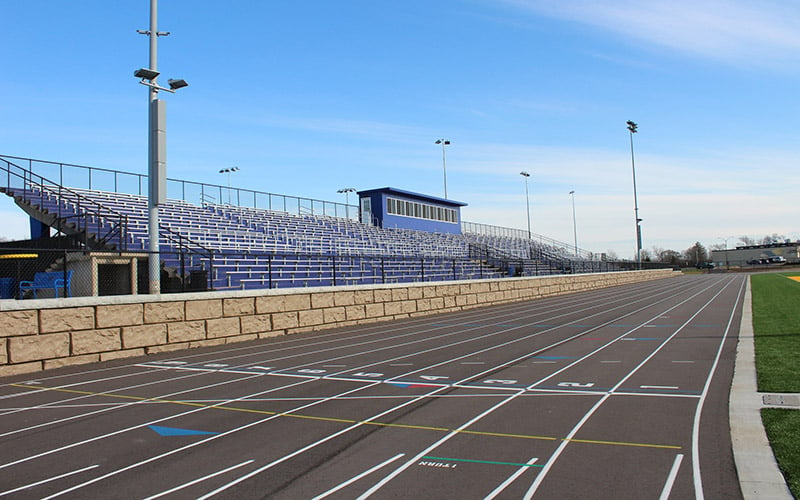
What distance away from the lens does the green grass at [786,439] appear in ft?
15.2

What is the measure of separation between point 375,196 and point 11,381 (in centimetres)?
3612

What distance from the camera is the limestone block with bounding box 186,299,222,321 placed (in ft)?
45.6

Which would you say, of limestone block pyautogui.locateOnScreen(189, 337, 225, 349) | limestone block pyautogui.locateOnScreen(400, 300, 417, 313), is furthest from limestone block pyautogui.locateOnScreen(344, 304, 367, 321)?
limestone block pyautogui.locateOnScreen(189, 337, 225, 349)

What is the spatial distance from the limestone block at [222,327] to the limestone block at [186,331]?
177 mm

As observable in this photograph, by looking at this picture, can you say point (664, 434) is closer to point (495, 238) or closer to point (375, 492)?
point (375, 492)

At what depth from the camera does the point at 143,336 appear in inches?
504

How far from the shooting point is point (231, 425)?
22.4ft

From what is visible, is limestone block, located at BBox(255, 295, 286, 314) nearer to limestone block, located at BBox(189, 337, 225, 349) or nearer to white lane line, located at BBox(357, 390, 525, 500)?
limestone block, located at BBox(189, 337, 225, 349)

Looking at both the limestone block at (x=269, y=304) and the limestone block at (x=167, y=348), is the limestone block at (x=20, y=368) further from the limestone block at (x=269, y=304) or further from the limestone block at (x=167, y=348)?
the limestone block at (x=269, y=304)

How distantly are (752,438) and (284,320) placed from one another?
12757 millimetres

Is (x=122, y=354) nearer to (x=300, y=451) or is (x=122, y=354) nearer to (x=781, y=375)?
(x=300, y=451)

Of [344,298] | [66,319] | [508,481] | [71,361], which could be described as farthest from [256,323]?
[508,481]

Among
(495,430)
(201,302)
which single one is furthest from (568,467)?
(201,302)

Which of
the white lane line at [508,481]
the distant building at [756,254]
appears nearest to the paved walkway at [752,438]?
the white lane line at [508,481]
